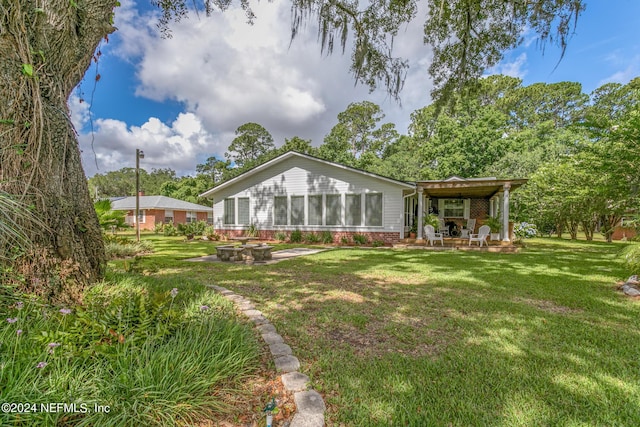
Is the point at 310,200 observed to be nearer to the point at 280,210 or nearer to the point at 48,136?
the point at 280,210

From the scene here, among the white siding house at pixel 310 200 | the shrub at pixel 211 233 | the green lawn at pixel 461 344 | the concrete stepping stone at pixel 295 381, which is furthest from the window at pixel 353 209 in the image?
the concrete stepping stone at pixel 295 381

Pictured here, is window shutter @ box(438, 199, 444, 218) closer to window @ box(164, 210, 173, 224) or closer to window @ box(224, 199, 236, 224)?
window @ box(224, 199, 236, 224)

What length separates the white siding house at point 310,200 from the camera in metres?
13.0

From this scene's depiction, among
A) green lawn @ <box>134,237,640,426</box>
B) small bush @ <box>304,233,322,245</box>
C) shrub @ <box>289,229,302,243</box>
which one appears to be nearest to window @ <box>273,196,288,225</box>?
shrub @ <box>289,229,302,243</box>

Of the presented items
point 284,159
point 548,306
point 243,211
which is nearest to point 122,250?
point 243,211

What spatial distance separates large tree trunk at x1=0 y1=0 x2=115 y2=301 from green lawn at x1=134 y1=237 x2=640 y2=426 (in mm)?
2090

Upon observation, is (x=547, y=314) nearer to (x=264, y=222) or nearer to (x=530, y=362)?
(x=530, y=362)

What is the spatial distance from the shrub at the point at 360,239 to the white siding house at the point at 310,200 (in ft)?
0.70

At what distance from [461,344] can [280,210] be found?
1284 centimetres

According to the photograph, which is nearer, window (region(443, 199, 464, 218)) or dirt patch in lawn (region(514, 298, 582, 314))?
dirt patch in lawn (region(514, 298, 582, 314))

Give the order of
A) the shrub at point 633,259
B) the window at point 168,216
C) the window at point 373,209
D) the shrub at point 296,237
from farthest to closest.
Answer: the window at point 168,216 < the shrub at point 296,237 < the window at point 373,209 < the shrub at point 633,259

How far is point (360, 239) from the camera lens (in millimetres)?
13070

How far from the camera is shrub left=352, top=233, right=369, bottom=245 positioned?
514 inches

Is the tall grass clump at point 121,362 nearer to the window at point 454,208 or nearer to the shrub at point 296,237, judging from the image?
the shrub at point 296,237
